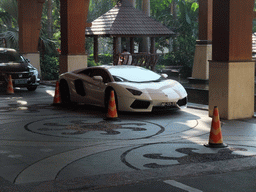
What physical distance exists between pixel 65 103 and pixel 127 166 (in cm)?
833

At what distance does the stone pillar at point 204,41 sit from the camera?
24.6 m

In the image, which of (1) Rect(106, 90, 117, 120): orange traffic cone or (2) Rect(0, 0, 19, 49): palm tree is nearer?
(1) Rect(106, 90, 117, 120): orange traffic cone

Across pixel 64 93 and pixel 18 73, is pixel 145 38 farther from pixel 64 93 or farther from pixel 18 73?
pixel 64 93

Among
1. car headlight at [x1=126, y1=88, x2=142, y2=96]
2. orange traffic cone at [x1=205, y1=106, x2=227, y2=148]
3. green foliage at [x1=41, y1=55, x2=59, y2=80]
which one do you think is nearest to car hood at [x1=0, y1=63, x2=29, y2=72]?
green foliage at [x1=41, y1=55, x2=59, y2=80]

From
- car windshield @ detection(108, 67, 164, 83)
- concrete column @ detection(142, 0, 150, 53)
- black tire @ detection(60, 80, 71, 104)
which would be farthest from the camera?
concrete column @ detection(142, 0, 150, 53)

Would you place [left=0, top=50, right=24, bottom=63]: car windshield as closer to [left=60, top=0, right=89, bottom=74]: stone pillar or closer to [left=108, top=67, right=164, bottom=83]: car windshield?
[left=60, top=0, right=89, bottom=74]: stone pillar

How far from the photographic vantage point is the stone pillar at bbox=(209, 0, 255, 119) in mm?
12227

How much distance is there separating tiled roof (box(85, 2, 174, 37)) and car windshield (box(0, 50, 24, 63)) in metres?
9.93

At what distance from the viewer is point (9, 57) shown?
68.5 ft

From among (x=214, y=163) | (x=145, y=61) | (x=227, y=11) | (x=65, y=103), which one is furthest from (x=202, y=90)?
(x=214, y=163)

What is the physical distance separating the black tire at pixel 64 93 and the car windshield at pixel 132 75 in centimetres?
194

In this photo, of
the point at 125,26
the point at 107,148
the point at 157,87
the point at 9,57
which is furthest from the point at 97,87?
the point at 125,26

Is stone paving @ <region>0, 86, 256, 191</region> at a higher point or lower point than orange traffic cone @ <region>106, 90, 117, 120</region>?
lower

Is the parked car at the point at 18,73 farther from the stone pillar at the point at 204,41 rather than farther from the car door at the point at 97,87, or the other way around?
the stone pillar at the point at 204,41
